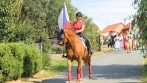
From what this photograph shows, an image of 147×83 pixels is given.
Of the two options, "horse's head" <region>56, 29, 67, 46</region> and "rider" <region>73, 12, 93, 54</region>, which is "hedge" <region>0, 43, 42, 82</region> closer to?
"horse's head" <region>56, 29, 67, 46</region>

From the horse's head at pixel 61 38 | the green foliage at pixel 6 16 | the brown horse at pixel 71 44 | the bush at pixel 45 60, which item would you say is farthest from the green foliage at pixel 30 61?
the horse's head at pixel 61 38

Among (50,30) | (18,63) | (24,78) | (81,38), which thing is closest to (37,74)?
(24,78)

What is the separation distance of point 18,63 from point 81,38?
3039 mm

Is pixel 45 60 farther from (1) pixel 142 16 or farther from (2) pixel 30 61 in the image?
(1) pixel 142 16

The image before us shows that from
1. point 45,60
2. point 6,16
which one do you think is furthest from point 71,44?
point 45,60

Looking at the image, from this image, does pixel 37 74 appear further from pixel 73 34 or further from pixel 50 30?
pixel 50 30

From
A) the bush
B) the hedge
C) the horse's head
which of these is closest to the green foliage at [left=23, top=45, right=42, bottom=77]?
the hedge

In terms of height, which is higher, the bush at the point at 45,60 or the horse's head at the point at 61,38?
the horse's head at the point at 61,38

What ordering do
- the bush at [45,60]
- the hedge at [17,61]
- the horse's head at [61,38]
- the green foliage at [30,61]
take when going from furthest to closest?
the bush at [45,60], the green foliage at [30,61], the hedge at [17,61], the horse's head at [61,38]

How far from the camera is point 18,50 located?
17.9 m

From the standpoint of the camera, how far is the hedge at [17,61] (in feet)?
55.0

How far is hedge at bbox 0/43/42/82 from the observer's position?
16750mm

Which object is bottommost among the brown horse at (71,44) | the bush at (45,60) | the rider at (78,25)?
the bush at (45,60)

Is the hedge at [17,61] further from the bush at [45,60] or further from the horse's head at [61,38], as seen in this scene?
the bush at [45,60]
